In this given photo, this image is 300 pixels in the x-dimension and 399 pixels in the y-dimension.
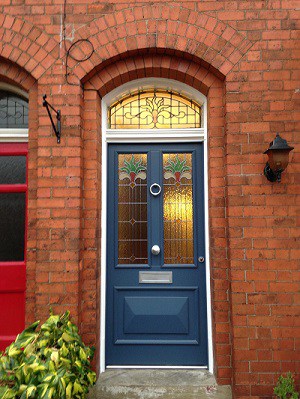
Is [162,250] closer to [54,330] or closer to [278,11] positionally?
[54,330]

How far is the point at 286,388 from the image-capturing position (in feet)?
9.84

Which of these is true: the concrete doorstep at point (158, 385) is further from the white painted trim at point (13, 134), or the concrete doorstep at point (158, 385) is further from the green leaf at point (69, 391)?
the white painted trim at point (13, 134)

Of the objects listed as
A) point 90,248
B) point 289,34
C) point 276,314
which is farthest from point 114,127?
point 276,314

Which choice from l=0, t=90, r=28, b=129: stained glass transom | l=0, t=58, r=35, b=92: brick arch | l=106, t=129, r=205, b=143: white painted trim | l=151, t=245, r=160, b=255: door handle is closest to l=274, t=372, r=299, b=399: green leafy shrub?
l=151, t=245, r=160, b=255: door handle

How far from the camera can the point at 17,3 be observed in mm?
3566

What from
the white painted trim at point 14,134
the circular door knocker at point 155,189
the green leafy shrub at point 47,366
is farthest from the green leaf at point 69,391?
the white painted trim at point 14,134

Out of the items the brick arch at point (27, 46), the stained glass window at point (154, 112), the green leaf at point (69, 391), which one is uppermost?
the brick arch at point (27, 46)

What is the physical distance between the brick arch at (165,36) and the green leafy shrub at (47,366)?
8.22 ft

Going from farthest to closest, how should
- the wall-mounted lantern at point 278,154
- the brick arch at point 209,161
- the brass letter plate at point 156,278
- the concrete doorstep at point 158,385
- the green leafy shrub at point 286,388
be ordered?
the brass letter plate at point 156,278 < the brick arch at point 209,161 < the concrete doorstep at point 158,385 < the wall-mounted lantern at point 278,154 < the green leafy shrub at point 286,388

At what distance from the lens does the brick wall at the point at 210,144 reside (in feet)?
10.8

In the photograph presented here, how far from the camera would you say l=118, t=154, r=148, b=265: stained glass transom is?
3748 millimetres

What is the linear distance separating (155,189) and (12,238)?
1660 millimetres

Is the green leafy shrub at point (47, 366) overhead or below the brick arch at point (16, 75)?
below

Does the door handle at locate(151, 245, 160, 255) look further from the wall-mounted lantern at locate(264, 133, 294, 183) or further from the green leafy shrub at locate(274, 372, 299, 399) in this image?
the green leafy shrub at locate(274, 372, 299, 399)
